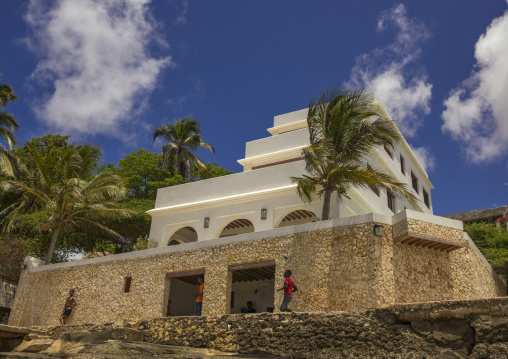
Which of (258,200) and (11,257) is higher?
(258,200)

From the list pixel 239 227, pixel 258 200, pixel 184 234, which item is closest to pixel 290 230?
pixel 258 200

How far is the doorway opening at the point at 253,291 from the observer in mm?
18984

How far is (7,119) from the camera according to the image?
2522cm

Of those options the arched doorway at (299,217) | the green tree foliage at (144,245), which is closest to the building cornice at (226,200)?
the arched doorway at (299,217)

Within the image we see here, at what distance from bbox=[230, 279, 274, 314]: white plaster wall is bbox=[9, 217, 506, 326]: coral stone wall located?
3775mm

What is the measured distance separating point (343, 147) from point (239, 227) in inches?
303

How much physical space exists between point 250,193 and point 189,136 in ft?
45.2

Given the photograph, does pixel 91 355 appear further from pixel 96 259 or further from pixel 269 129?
pixel 269 129

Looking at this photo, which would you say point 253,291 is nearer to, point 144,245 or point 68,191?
point 144,245

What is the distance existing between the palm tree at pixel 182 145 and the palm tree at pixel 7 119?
31.1 feet

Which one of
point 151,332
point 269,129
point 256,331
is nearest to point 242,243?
point 151,332

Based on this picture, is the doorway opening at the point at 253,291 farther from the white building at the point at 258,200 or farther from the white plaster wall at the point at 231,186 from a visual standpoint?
the white plaster wall at the point at 231,186

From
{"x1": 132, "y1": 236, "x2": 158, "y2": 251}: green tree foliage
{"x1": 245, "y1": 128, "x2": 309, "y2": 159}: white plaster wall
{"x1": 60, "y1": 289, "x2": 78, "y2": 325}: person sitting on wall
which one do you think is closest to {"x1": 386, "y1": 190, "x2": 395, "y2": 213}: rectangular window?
{"x1": 245, "y1": 128, "x2": 309, "y2": 159}: white plaster wall

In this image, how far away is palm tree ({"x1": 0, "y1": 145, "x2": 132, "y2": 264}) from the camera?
2209 cm
